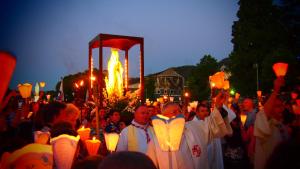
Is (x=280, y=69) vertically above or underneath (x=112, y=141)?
above

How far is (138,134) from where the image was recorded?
563 cm

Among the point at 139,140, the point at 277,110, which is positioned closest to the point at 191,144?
the point at 139,140

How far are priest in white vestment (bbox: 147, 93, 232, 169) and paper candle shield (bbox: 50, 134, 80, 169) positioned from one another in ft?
4.95

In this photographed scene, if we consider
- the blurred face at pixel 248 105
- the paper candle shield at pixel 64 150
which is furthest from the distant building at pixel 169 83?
the paper candle shield at pixel 64 150

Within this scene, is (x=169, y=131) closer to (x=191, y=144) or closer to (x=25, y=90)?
(x=191, y=144)

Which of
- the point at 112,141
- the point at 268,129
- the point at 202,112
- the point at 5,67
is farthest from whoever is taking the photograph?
the point at 202,112

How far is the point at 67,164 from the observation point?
3.50 meters

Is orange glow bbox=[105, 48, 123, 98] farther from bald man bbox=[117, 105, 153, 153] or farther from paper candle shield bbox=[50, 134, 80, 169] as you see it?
paper candle shield bbox=[50, 134, 80, 169]

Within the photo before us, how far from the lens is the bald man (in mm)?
5547

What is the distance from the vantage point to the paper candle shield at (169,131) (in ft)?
15.3

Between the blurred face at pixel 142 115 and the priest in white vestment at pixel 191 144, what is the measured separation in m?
0.69

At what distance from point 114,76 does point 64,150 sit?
15.4 meters

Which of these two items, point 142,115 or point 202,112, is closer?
point 142,115

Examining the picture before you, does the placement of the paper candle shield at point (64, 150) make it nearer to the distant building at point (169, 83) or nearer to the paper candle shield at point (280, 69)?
the paper candle shield at point (280, 69)
